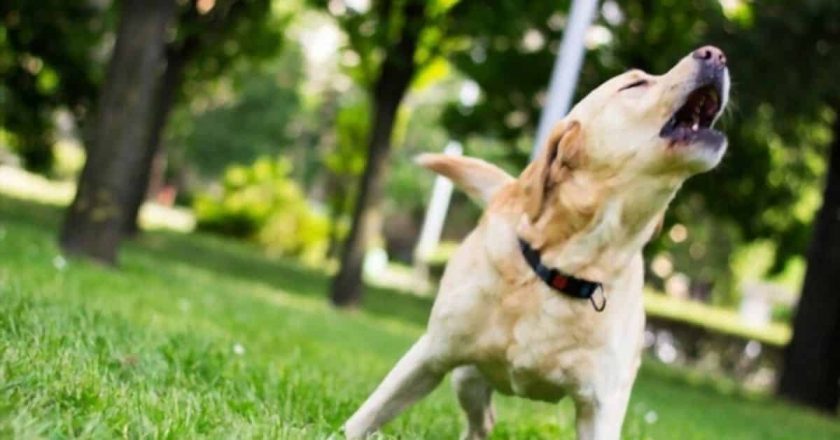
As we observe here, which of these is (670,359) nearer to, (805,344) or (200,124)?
(805,344)

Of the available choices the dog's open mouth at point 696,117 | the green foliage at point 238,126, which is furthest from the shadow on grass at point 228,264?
the green foliage at point 238,126

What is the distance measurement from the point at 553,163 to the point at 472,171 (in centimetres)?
72

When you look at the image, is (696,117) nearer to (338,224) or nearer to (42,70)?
(42,70)

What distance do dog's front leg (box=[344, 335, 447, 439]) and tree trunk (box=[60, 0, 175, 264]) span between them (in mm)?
7535

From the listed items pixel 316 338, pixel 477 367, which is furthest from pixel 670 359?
pixel 477 367

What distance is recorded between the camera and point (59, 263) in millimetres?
9359

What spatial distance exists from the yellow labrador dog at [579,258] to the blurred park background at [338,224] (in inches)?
22.6

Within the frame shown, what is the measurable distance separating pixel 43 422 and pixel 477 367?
1709 mm

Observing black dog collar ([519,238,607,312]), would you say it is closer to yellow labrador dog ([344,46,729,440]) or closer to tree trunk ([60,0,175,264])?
yellow labrador dog ([344,46,729,440])

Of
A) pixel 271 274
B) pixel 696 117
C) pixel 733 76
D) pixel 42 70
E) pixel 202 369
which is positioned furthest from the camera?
pixel 271 274

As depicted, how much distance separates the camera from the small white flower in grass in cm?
907

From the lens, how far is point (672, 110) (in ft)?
11.9

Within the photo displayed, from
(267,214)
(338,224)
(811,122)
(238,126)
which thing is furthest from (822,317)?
(238,126)

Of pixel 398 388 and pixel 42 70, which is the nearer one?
pixel 398 388
